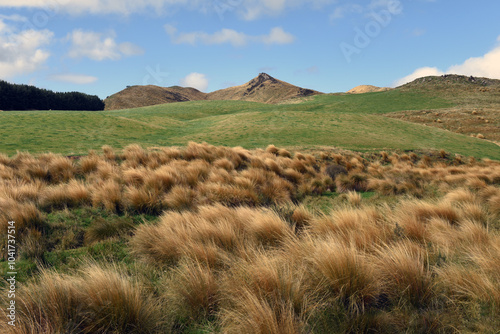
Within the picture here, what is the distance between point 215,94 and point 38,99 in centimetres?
13573

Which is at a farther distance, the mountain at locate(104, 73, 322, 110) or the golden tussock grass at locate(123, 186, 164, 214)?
the mountain at locate(104, 73, 322, 110)

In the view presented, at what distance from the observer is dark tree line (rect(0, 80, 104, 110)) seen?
5188 centimetres

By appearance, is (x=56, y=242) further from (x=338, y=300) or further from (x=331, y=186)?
(x=331, y=186)

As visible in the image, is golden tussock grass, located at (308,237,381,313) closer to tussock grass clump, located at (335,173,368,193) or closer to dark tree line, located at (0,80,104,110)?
tussock grass clump, located at (335,173,368,193)

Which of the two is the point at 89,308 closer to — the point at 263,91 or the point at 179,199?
the point at 179,199

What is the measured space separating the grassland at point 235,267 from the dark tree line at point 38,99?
63234 mm

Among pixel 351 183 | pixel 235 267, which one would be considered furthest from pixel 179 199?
pixel 351 183

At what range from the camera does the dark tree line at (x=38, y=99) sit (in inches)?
2042

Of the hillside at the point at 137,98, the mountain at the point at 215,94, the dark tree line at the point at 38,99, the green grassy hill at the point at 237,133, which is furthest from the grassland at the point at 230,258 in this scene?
the hillside at the point at 137,98

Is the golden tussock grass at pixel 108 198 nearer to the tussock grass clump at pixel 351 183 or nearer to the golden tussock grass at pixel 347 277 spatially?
the golden tussock grass at pixel 347 277

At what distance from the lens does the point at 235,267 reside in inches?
101

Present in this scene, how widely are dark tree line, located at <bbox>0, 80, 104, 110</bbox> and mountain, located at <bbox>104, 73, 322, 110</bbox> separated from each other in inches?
1531

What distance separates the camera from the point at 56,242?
392 cm

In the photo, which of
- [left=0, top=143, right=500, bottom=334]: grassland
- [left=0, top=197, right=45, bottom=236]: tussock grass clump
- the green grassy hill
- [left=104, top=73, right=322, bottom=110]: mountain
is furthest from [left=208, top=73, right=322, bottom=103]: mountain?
[left=0, top=197, right=45, bottom=236]: tussock grass clump
